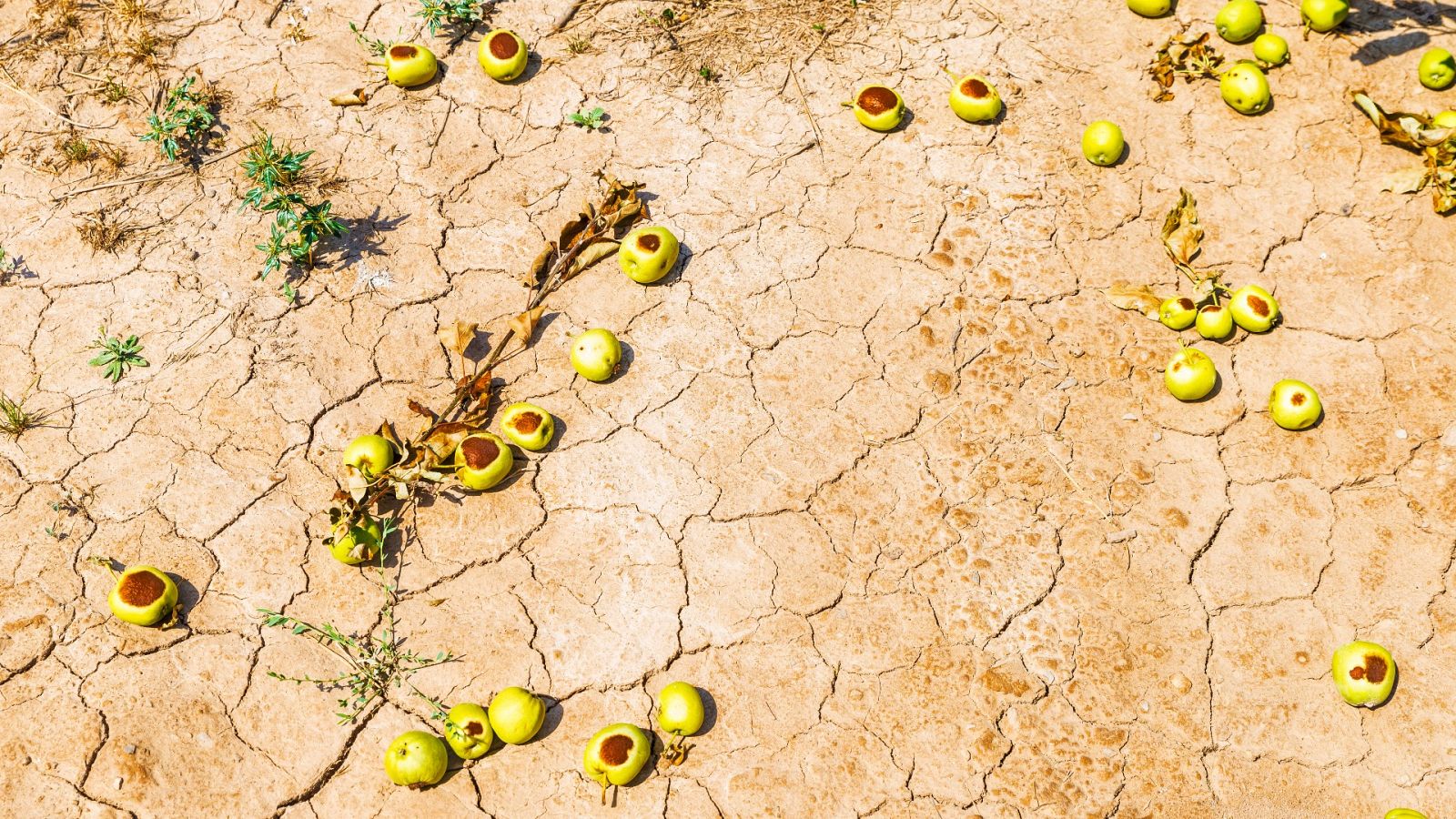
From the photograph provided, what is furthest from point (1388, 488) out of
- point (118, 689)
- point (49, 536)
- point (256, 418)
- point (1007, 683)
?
point (49, 536)

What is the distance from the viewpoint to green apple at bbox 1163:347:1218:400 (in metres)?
4.09

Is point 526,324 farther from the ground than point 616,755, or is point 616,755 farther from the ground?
point 526,324

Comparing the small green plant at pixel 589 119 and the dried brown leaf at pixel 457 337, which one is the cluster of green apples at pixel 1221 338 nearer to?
the small green plant at pixel 589 119

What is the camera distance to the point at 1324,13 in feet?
16.5

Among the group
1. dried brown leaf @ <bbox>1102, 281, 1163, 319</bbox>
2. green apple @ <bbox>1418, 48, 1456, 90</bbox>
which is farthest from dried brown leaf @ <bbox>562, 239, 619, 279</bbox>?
green apple @ <bbox>1418, 48, 1456, 90</bbox>

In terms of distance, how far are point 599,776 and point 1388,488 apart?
3344 mm

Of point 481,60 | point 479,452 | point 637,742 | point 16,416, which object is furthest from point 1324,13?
point 16,416

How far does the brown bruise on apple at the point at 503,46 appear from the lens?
196 inches

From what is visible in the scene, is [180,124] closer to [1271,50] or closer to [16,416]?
[16,416]

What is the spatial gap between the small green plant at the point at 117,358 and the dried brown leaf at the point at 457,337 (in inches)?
51.0

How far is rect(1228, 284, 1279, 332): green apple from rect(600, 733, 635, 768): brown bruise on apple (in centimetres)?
316

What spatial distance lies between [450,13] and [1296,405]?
4517mm

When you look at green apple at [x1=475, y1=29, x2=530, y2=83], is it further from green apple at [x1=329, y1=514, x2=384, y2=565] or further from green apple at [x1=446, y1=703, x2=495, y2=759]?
green apple at [x1=446, y1=703, x2=495, y2=759]

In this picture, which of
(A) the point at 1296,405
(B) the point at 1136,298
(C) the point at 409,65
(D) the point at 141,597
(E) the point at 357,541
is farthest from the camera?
(C) the point at 409,65
